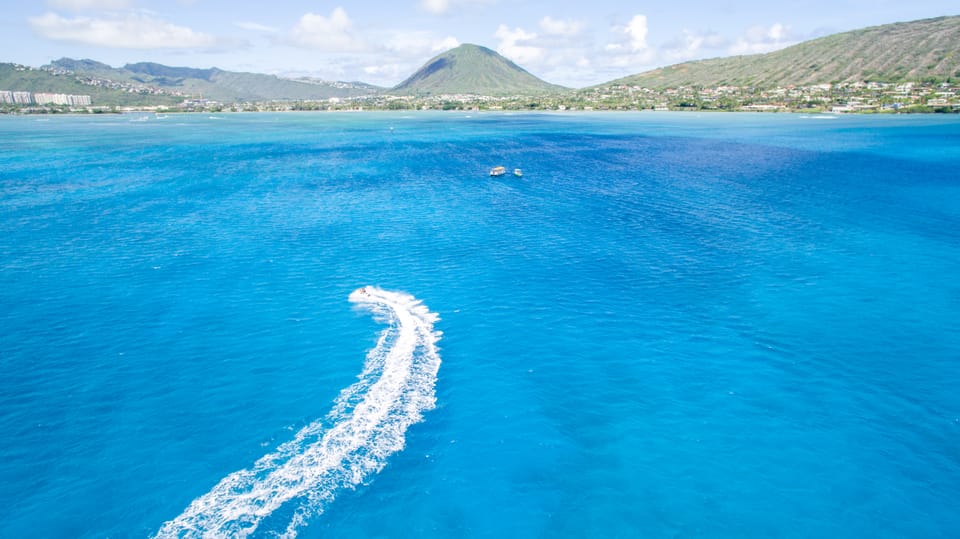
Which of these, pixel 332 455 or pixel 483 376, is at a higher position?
pixel 483 376

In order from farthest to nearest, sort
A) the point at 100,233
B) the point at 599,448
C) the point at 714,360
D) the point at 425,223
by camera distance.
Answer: the point at 425,223 < the point at 100,233 < the point at 714,360 < the point at 599,448

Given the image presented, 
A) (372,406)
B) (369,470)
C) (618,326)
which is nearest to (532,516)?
(369,470)

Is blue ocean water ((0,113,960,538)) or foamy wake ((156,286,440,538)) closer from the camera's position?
foamy wake ((156,286,440,538))

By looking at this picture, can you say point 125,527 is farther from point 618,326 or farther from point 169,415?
point 618,326

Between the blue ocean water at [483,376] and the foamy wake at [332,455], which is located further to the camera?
the blue ocean water at [483,376]

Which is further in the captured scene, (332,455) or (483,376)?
(483,376)
